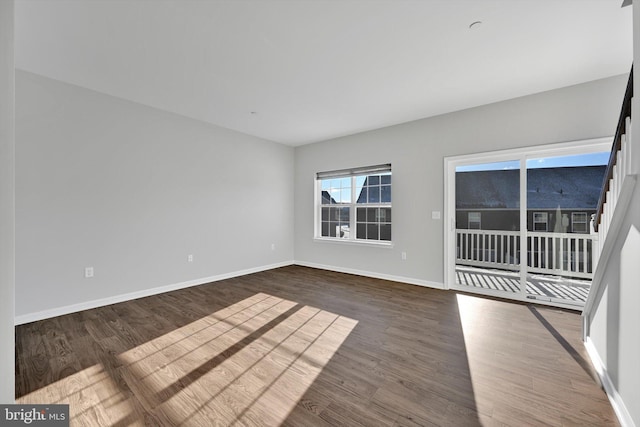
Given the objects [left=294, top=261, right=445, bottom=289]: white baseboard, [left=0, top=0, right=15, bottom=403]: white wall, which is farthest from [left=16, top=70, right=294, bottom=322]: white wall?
[left=0, top=0, right=15, bottom=403]: white wall

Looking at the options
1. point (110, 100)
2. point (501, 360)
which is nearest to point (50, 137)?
point (110, 100)

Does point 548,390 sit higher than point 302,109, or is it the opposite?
point 302,109

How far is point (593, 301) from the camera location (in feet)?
6.88

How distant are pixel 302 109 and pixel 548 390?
3714 mm

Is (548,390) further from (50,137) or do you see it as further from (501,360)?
(50,137)

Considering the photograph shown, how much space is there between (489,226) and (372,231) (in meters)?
1.82

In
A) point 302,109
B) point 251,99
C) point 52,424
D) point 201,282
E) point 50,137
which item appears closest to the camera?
point 52,424

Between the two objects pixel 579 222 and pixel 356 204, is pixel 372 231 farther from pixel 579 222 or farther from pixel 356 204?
pixel 579 222

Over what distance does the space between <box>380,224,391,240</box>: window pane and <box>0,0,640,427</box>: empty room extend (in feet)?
0.41

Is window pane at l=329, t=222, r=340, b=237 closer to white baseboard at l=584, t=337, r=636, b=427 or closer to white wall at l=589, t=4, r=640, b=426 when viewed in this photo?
white baseboard at l=584, t=337, r=636, b=427

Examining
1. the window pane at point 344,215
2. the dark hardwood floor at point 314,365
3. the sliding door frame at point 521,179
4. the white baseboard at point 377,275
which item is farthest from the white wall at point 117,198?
the sliding door frame at point 521,179

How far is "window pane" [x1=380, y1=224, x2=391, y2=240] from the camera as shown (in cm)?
461

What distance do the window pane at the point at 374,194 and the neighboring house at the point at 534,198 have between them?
130 cm

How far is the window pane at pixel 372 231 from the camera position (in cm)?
476
